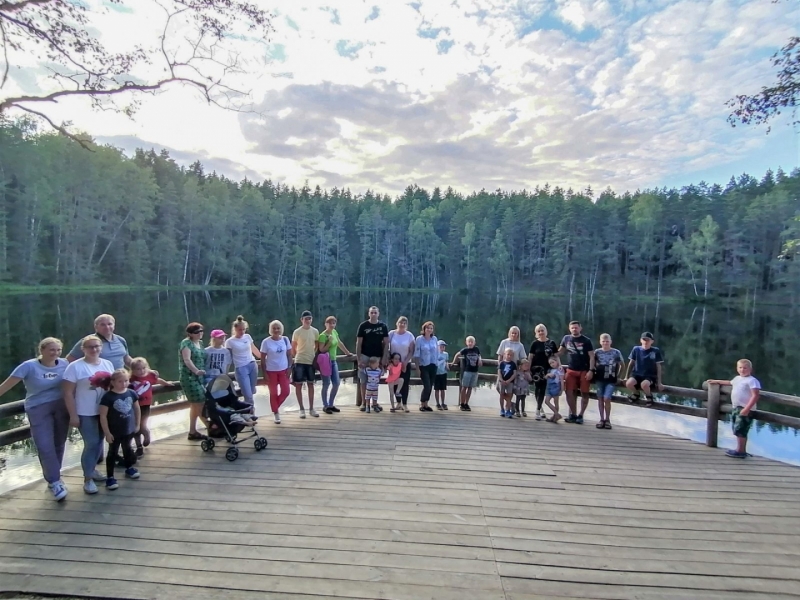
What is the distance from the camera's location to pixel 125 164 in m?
44.1

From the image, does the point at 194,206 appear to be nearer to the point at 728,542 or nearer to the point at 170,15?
the point at 170,15

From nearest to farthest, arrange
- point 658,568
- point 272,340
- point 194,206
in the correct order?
point 658,568
point 272,340
point 194,206

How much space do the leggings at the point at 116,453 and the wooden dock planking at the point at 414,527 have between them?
0.69ft

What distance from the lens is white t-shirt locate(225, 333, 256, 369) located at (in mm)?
5992

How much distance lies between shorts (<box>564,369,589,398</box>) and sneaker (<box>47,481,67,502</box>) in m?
6.34

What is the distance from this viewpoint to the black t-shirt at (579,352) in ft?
22.6

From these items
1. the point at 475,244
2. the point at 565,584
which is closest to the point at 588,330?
the point at 565,584

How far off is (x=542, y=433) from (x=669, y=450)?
1580mm

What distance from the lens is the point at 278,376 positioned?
21.4 feet

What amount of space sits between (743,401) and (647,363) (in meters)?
1.25

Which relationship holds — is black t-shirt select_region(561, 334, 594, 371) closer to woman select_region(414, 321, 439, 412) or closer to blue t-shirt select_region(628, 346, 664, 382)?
blue t-shirt select_region(628, 346, 664, 382)

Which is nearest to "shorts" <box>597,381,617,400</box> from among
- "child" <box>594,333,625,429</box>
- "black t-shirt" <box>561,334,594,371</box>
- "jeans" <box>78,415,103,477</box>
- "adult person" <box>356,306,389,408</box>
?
"child" <box>594,333,625,429</box>

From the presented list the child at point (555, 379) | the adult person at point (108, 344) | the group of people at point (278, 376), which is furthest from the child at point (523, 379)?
the adult person at point (108, 344)

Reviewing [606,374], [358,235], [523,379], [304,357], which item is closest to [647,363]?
[606,374]
